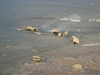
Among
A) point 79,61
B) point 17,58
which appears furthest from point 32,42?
point 79,61

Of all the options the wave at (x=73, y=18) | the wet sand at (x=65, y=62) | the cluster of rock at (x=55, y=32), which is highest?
the wet sand at (x=65, y=62)

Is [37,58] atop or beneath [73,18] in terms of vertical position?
atop

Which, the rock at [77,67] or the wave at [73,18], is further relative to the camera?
the wave at [73,18]

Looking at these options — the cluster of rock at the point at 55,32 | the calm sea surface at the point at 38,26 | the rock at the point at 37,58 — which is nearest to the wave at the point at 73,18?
the calm sea surface at the point at 38,26

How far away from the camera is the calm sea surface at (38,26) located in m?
22.2

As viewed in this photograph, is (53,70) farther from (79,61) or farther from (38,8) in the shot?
(38,8)

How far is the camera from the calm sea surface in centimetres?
2217

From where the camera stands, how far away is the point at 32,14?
38.8 metres

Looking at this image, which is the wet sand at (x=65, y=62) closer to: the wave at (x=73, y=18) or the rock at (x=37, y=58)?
the rock at (x=37, y=58)

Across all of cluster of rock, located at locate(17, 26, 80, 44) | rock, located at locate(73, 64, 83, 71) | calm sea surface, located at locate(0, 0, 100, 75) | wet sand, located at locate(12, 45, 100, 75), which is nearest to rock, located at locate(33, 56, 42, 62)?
wet sand, located at locate(12, 45, 100, 75)

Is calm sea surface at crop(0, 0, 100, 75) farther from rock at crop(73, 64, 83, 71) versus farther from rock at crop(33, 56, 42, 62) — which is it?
rock at crop(73, 64, 83, 71)

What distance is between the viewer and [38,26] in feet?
103

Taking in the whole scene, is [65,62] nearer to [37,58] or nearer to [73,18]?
Answer: [37,58]

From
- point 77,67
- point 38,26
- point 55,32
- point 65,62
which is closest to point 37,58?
point 65,62
